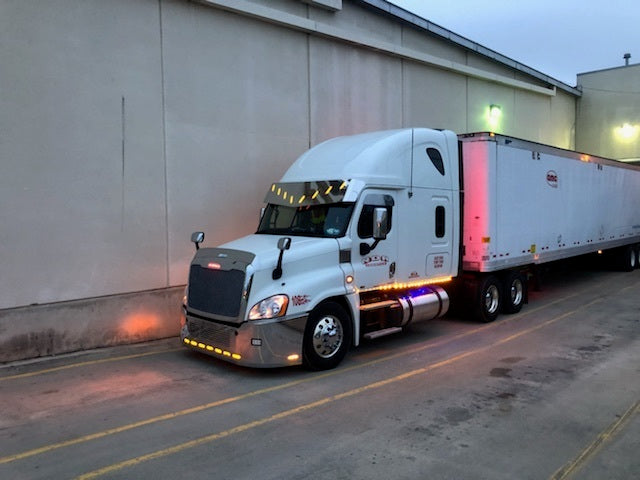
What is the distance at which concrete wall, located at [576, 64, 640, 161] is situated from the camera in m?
24.6

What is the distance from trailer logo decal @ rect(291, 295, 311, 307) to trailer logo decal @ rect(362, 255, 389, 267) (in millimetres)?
1291

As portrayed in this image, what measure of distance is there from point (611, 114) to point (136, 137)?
78.3 ft

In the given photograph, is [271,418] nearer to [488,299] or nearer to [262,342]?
[262,342]

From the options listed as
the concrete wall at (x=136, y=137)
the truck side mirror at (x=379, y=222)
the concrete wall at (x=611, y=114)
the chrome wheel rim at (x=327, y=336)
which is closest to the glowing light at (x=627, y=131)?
the concrete wall at (x=611, y=114)

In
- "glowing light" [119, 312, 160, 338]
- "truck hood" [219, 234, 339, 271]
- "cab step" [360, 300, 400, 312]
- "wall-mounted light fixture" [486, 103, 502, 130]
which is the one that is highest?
"wall-mounted light fixture" [486, 103, 502, 130]

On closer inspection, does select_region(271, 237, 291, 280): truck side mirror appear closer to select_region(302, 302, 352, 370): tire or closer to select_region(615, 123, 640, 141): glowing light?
select_region(302, 302, 352, 370): tire

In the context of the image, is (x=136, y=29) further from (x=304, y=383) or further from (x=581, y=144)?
(x=581, y=144)

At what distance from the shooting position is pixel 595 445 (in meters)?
4.77

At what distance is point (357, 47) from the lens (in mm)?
13352

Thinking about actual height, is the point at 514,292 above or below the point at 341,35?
below

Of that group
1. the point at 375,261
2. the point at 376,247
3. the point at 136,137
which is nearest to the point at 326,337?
the point at 375,261

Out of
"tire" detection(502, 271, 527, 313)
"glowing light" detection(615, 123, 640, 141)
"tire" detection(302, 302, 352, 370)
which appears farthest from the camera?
"glowing light" detection(615, 123, 640, 141)

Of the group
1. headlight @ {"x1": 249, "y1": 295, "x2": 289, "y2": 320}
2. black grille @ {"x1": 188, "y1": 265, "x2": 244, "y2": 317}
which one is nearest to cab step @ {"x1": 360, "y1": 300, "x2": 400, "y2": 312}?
headlight @ {"x1": 249, "y1": 295, "x2": 289, "y2": 320}

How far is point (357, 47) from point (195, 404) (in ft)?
33.6
